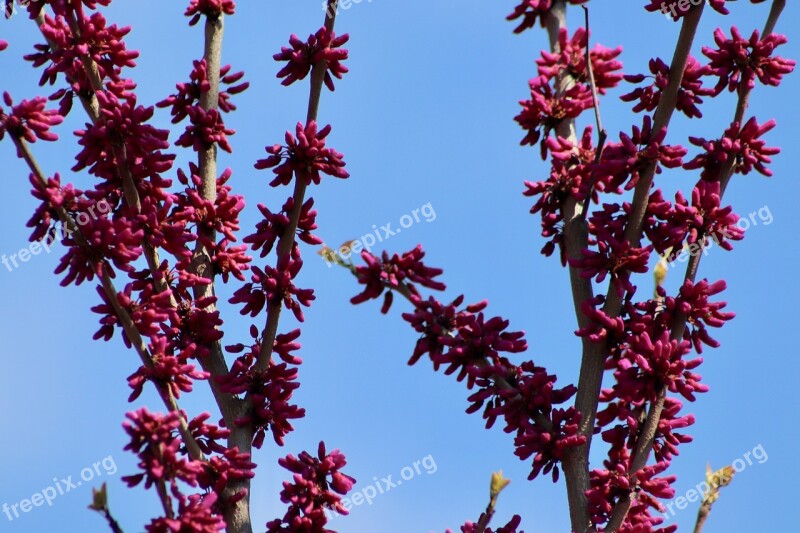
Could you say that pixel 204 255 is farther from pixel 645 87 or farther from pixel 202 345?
pixel 645 87

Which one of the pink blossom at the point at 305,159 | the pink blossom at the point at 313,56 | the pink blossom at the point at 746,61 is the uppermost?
the pink blossom at the point at 313,56

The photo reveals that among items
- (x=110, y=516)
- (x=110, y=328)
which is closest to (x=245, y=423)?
(x=110, y=328)

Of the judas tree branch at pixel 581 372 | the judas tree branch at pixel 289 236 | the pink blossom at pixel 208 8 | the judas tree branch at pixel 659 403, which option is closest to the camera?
the judas tree branch at pixel 659 403

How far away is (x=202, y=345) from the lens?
24.2 feet

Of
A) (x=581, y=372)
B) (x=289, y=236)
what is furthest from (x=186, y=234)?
(x=581, y=372)

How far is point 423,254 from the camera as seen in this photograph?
6.54 m

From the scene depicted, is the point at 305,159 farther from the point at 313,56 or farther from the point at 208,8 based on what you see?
the point at 208,8

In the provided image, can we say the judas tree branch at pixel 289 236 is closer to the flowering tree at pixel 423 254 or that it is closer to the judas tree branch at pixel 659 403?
the flowering tree at pixel 423 254

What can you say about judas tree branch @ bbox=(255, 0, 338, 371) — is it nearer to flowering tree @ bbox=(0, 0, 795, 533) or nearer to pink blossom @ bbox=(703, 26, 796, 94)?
flowering tree @ bbox=(0, 0, 795, 533)

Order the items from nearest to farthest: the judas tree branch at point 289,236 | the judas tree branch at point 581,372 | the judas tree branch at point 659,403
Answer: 1. the judas tree branch at point 659,403
2. the judas tree branch at point 581,372
3. the judas tree branch at point 289,236

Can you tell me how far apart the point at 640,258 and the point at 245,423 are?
276cm

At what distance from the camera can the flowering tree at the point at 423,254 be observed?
6738 mm

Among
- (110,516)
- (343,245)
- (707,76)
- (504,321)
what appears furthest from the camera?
(707,76)

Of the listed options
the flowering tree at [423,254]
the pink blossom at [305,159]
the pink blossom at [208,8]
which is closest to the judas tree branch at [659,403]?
the flowering tree at [423,254]
